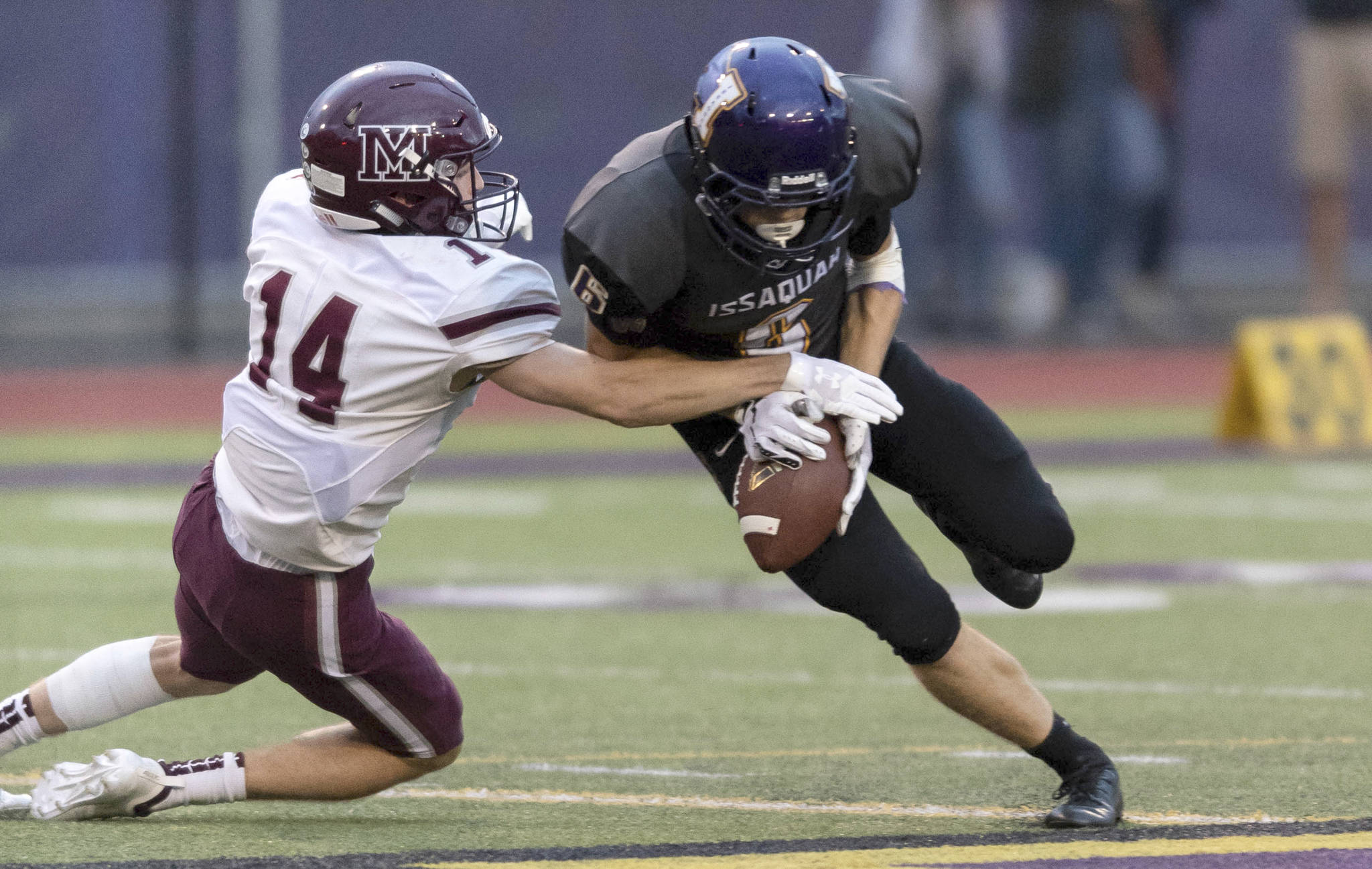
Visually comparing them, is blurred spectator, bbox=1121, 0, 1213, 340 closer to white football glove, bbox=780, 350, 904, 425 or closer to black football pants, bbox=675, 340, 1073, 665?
black football pants, bbox=675, 340, 1073, 665

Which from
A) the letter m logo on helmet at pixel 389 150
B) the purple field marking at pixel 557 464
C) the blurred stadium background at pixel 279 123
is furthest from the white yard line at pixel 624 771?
the blurred stadium background at pixel 279 123

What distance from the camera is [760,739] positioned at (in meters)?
5.12

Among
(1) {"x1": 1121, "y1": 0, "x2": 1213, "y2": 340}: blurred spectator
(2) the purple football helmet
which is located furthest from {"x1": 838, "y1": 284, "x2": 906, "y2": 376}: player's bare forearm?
(1) {"x1": 1121, "y1": 0, "x2": 1213, "y2": 340}: blurred spectator

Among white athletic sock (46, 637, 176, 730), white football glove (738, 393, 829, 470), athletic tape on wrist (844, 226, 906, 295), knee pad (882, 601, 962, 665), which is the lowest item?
white athletic sock (46, 637, 176, 730)

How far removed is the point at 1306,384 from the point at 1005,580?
22.1 feet

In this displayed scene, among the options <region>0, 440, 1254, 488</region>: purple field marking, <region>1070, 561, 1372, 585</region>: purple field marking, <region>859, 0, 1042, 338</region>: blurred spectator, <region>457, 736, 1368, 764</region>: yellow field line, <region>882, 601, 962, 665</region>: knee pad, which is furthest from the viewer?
<region>859, 0, 1042, 338</region>: blurred spectator

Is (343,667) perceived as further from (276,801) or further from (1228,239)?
(1228,239)

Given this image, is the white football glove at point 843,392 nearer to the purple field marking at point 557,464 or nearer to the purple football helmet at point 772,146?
the purple football helmet at point 772,146

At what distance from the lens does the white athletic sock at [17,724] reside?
4.25 meters

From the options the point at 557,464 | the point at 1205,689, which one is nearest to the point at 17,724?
the point at 1205,689

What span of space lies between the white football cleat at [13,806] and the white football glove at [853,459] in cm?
169

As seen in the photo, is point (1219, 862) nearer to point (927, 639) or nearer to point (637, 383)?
point (927, 639)

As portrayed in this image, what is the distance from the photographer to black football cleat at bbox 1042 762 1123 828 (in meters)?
4.04

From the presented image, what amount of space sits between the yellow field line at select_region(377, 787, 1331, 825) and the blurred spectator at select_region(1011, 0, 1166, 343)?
1000 cm
